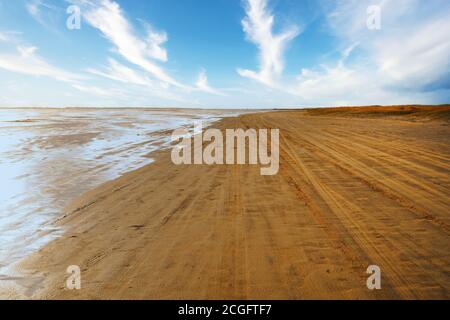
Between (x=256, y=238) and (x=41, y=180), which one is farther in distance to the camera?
(x=41, y=180)

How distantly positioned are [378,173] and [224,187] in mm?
3743

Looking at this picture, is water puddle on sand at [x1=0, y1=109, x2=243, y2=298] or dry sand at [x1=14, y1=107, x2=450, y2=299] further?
water puddle on sand at [x1=0, y1=109, x2=243, y2=298]

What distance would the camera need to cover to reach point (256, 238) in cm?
394

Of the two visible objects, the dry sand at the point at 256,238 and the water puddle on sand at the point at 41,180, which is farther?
the water puddle on sand at the point at 41,180

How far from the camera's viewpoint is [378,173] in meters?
7.29

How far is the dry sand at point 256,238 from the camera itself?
293 cm

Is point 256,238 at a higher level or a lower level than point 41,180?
lower

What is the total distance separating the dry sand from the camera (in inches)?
115
